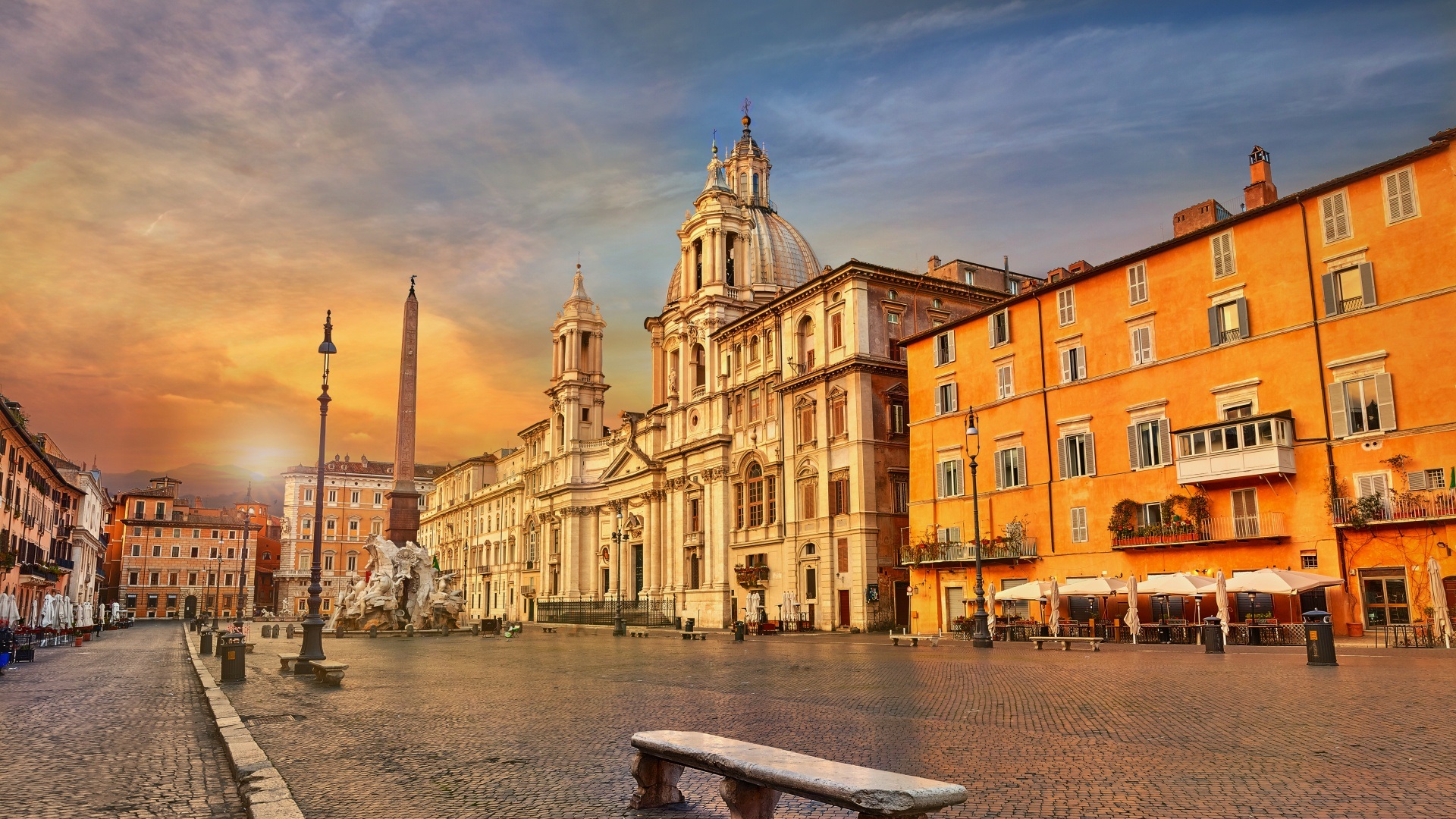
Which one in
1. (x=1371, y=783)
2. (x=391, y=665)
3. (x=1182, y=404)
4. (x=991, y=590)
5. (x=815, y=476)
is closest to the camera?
(x=1371, y=783)

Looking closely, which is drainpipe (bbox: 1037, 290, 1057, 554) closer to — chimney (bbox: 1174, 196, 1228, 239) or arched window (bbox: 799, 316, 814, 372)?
chimney (bbox: 1174, 196, 1228, 239)

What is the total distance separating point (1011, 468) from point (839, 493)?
10885mm

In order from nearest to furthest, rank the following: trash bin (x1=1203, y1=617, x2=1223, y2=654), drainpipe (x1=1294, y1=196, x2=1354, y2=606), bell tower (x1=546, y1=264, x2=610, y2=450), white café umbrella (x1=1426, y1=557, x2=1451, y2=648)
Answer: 1. white café umbrella (x1=1426, y1=557, x2=1451, y2=648)
2. trash bin (x1=1203, y1=617, x2=1223, y2=654)
3. drainpipe (x1=1294, y1=196, x2=1354, y2=606)
4. bell tower (x1=546, y1=264, x2=610, y2=450)

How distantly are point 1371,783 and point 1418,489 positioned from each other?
80.3ft

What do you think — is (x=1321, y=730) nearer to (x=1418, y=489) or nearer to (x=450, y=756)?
(x=450, y=756)

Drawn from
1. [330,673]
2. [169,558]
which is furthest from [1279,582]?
[169,558]

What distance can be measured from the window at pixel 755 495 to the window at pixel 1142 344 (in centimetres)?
2432

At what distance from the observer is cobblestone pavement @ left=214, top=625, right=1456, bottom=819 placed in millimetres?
7613

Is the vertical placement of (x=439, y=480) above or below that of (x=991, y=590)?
above

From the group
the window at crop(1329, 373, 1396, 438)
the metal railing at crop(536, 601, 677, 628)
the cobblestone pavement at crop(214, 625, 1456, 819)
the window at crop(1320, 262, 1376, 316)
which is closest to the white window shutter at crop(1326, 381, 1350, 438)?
the window at crop(1329, 373, 1396, 438)

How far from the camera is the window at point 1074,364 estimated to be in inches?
1517

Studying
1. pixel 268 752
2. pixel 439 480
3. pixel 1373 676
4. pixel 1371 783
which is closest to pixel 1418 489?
pixel 1373 676

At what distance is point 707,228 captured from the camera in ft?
217

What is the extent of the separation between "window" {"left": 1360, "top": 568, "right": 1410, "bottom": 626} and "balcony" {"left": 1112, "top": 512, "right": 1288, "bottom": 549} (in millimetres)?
2574
